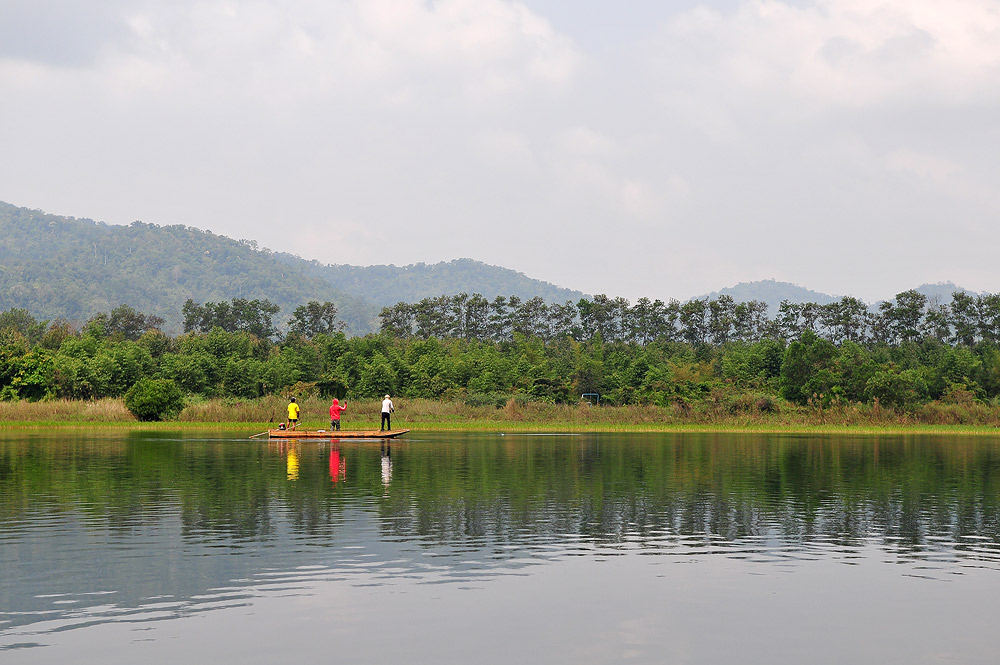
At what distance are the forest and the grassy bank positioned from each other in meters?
1.79

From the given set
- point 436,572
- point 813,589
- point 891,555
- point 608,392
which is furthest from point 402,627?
point 608,392

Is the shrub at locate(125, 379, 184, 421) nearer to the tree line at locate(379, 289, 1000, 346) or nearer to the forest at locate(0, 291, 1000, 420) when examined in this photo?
the forest at locate(0, 291, 1000, 420)

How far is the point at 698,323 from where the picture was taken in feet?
405

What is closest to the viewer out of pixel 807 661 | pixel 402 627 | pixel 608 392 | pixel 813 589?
pixel 807 661

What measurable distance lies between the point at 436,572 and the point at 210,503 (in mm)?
8912

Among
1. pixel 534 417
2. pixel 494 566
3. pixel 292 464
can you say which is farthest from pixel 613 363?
pixel 494 566

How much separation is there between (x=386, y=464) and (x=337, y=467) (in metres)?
1.69

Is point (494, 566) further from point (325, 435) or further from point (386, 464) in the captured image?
point (325, 435)

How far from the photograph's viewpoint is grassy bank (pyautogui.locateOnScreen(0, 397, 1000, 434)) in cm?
5809

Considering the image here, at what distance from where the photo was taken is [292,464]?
3200 cm

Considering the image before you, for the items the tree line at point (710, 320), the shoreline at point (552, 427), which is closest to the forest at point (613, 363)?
the tree line at point (710, 320)

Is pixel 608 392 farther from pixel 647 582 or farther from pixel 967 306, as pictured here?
pixel 647 582

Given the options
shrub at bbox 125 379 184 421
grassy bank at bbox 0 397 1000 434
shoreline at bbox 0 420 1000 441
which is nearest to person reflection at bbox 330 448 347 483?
shoreline at bbox 0 420 1000 441

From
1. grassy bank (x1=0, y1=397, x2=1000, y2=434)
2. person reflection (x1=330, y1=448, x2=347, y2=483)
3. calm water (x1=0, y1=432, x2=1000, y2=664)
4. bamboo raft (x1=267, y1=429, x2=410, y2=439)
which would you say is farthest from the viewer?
grassy bank (x1=0, y1=397, x2=1000, y2=434)
